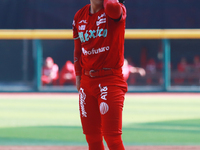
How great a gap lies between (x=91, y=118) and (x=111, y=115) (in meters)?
0.24

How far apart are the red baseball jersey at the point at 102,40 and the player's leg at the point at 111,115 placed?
0.70 ft

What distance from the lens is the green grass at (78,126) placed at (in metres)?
5.50

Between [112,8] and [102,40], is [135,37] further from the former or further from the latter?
[112,8]

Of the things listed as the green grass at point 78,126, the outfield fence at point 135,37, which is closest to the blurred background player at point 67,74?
the outfield fence at point 135,37

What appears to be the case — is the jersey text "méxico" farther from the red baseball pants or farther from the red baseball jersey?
the red baseball pants

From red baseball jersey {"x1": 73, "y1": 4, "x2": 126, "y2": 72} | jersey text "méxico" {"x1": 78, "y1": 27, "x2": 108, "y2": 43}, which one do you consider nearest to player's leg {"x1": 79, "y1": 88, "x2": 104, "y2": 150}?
red baseball jersey {"x1": 73, "y1": 4, "x2": 126, "y2": 72}

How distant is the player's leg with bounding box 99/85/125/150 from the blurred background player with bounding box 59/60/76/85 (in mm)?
13045

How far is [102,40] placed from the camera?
286 cm

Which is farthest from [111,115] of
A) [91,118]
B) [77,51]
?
[77,51]

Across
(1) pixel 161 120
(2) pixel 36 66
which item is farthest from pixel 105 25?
(2) pixel 36 66

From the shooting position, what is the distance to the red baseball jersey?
2.84 metres

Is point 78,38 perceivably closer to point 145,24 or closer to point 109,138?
point 109,138

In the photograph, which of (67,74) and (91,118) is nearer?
(91,118)

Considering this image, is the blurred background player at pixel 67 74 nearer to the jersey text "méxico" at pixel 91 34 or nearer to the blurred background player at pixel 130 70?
the blurred background player at pixel 130 70
